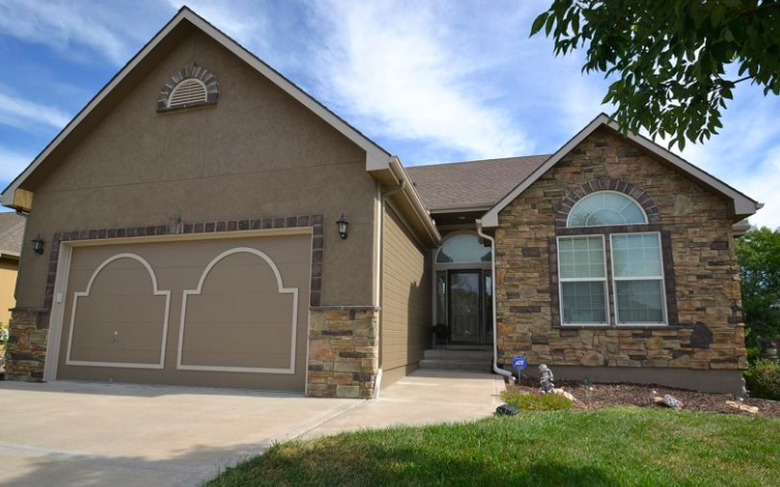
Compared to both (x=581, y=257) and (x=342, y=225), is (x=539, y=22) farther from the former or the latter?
(x=581, y=257)

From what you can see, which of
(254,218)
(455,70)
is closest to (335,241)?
(254,218)

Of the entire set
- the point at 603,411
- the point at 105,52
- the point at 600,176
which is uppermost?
the point at 105,52

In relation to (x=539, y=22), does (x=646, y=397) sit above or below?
below

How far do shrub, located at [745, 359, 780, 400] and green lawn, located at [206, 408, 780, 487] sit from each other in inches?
159

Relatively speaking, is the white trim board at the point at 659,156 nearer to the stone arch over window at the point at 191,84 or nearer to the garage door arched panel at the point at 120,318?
the stone arch over window at the point at 191,84

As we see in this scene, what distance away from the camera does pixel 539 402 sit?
6742mm

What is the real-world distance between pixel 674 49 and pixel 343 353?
5.78 m

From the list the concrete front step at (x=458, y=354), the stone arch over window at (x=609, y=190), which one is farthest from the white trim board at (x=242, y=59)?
the concrete front step at (x=458, y=354)

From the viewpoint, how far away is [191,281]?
862 centimetres

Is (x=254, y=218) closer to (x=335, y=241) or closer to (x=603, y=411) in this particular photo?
(x=335, y=241)

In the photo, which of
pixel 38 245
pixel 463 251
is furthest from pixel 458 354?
pixel 38 245

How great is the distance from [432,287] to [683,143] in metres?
9.86

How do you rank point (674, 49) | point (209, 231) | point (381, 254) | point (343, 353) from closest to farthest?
point (674, 49) → point (343, 353) → point (381, 254) → point (209, 231)

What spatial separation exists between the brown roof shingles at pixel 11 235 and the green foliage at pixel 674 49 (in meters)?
14.3
